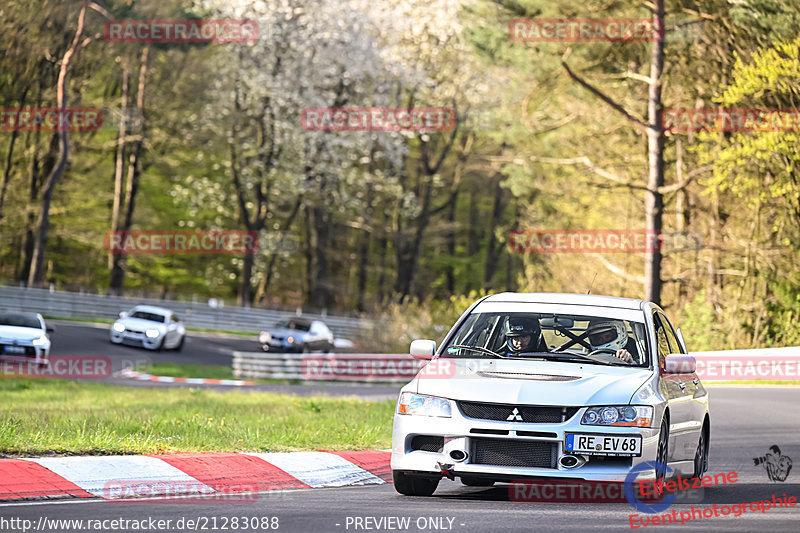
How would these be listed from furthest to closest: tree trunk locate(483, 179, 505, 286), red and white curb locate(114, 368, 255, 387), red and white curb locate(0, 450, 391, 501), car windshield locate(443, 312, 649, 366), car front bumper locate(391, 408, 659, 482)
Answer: tree trunk locate(483, 179, 505, 286) < red and white curb locate(114, 368, 255, 387) < car windshield locate(443, 312, 649, 366) < red and white curb locate(0, 450, 391, 501) < car front bumper locate(391, 408, 659, 482)

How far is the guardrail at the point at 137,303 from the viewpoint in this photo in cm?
4984

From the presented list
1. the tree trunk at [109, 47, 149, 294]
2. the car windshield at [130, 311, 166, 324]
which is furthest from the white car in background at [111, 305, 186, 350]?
the tree trunk at [109, 47, 149, 294]

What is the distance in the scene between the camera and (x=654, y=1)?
33.9 meters

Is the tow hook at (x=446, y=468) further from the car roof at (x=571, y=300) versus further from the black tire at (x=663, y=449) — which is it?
the car roof at (x=571, y=300)

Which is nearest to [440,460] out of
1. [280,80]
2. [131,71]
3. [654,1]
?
[654,1]

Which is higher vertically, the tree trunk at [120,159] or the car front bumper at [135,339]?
the tree trunk at [120,159]

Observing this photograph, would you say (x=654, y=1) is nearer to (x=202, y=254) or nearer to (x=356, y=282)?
(x=202, y=254)

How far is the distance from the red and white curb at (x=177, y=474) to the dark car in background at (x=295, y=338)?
3312 centimetres

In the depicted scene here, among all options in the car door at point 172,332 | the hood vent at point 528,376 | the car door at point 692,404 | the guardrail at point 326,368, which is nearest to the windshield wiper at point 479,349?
the hood vent at point 528,376

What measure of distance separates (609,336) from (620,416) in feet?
4.86

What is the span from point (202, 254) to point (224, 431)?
2273 inches

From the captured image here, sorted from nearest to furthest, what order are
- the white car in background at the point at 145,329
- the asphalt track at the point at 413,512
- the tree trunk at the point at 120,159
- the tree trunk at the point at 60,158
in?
the asphalt track at the point at 413,512, the white car in background at the point at 145,329, the tree trunk at the point at 60,158, the tree trunk at the point at 120,159

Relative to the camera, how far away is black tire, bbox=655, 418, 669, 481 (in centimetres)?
890

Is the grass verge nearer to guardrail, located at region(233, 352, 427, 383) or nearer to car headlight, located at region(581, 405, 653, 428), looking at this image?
car headlight, located at region(581, 405, 653, 428)
